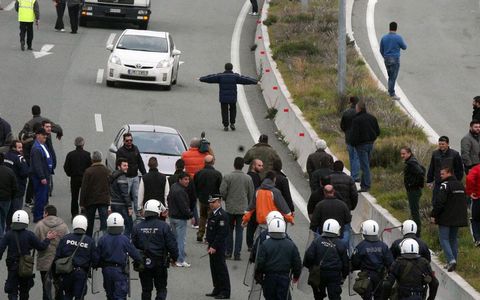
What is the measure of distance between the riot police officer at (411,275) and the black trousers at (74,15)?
88.6ft

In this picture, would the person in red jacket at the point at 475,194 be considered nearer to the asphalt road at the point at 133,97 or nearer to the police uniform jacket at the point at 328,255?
the asphalt road at the point at 133,97

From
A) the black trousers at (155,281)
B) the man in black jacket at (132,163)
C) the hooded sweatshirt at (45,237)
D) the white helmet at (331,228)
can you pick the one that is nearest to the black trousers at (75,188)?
the man in black jacket at (132,163)

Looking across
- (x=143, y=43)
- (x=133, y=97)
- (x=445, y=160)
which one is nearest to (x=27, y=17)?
(x=143, y=43)

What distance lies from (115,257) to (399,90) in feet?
63.0

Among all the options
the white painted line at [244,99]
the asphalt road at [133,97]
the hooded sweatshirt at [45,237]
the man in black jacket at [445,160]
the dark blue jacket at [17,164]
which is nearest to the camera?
the hooded sweatshirt at [45,237]

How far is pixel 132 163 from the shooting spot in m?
24.5

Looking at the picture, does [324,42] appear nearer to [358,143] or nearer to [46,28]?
[46,28]

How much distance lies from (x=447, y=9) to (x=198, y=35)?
8168 mm

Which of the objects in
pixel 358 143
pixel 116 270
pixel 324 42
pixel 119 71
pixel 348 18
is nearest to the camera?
pixel 116 270

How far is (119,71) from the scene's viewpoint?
36750mm

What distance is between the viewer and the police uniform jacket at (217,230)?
834 inches

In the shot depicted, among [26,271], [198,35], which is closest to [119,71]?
[198,35]

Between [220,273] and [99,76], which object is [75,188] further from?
[99,76]

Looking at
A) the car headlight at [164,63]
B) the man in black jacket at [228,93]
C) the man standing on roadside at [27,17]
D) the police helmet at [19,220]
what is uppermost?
the man standing on roadside at [27,17]
